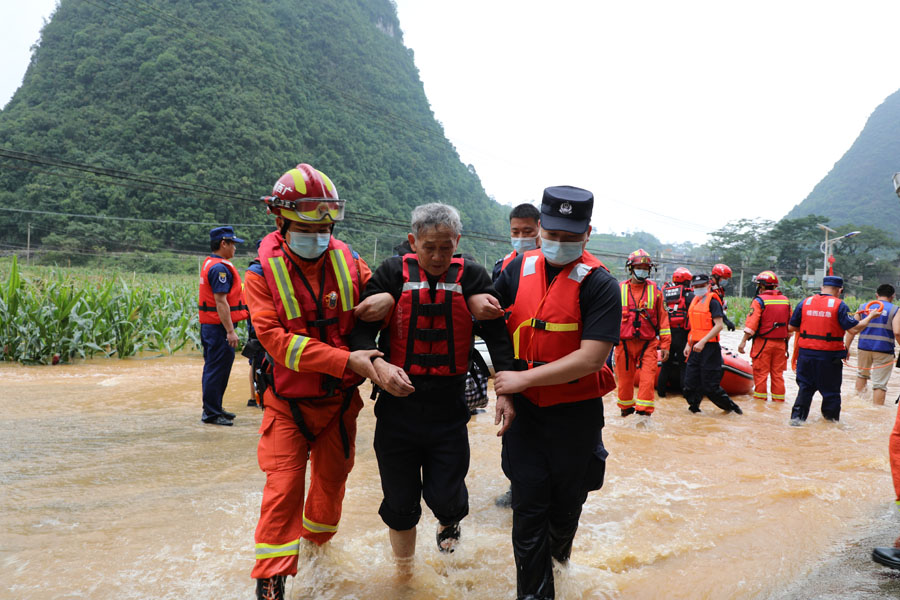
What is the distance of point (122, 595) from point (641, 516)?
3.24m

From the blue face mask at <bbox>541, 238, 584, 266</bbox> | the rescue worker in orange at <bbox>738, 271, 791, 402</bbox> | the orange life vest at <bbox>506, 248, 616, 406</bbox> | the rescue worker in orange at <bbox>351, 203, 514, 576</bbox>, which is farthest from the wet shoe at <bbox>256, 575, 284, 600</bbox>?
the rescue worker in orange at <bbox>738, 271, 791, 402</bbox>

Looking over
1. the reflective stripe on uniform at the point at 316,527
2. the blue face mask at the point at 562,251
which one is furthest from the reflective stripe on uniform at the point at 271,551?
the blue face mask at the point at 562,251

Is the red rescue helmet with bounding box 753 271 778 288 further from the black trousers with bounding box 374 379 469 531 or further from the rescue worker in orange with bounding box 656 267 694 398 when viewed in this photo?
the black trousers with bounding box 374 379 469 531

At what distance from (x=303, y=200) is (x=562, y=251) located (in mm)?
1199

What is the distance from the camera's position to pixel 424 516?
12.8 feet

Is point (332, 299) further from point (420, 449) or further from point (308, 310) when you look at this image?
point (420, 449)

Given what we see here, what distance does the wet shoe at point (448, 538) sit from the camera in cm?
310

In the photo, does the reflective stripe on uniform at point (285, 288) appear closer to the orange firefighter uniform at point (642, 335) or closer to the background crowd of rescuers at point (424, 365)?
the background crowd of rescuers at point (424, 365)

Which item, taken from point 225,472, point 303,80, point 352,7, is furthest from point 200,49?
point 225,472

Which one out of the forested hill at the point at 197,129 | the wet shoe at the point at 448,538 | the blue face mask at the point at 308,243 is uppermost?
the forested hill at the point at 197,129

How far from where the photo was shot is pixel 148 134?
49.3m

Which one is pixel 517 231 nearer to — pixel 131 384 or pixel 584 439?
pixel 584 439

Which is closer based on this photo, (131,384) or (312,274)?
(312,274)

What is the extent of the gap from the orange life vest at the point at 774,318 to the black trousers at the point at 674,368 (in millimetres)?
1117
